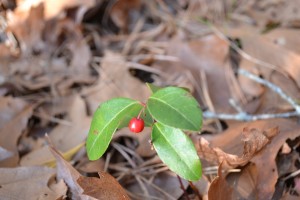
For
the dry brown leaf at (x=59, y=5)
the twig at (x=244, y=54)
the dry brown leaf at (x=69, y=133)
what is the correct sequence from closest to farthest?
the dry brown leaf at (x=69, y=133) → the twig at (x=244, y=54) → the dry brown leaf at (x=59, y=5)


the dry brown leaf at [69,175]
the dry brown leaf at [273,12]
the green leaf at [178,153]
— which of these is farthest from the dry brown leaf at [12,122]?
the dry brown leaf at [273,12]

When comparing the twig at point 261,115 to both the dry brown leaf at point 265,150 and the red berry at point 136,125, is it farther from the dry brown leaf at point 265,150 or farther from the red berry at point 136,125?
the red berry at point 136,125

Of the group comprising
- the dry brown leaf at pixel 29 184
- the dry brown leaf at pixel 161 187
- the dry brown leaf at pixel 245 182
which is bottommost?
the dry brown leaf at pixel 161 187

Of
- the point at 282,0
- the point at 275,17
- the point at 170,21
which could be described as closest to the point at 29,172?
the point at 170,21

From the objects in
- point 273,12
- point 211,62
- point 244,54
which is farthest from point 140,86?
point 273,12

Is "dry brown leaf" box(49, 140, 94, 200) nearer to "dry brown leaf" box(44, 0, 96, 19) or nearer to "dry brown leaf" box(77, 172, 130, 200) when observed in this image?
"dry brown leaf" box(77, 172, 130, 200)

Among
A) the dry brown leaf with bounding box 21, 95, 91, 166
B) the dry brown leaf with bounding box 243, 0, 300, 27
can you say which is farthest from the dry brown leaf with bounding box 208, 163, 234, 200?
the dry brown leaf with bounding box 243, 0, 300, 27
